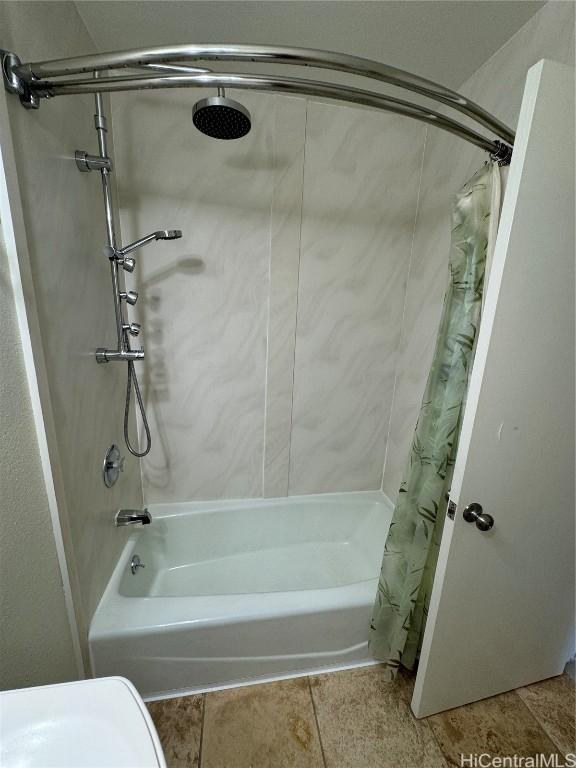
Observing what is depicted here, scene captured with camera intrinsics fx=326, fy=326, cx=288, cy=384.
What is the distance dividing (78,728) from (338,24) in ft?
6.25

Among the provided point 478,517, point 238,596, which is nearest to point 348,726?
point 238,596

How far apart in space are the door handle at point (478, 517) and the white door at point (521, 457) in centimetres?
2

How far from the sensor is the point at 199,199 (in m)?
1.46

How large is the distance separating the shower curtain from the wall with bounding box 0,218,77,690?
1079 mm

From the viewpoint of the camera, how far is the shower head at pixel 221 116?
0.83m

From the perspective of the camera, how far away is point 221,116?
89 cm

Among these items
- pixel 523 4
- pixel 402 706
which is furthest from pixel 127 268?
pixel 402 706

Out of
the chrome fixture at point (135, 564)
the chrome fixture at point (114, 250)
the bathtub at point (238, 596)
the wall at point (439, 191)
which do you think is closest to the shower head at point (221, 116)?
the chrome fixture at point (114, 250)

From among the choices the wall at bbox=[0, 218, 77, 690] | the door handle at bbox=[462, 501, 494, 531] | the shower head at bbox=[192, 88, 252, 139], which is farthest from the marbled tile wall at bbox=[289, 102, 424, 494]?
the wall at bbox=[0, 218, 77, 690]

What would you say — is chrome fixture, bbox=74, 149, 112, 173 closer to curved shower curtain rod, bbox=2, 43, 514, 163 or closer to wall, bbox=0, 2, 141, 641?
wall, bbox=0, 2, 141, 641

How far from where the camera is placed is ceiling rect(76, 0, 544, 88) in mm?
1006

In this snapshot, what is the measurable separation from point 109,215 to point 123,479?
1092mm

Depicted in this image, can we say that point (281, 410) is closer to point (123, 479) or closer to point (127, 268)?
point (123, 479)

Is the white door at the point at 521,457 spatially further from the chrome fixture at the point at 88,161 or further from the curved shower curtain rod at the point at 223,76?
the chrome fixture at the point at 88,161
